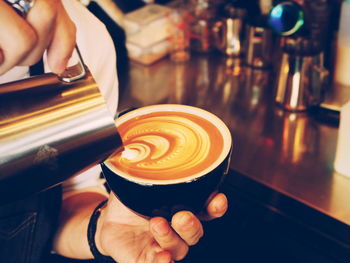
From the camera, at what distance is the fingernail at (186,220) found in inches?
28.2

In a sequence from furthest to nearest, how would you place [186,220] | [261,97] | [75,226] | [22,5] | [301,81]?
[261,97] → [301,81] → [75,226] → [186,220] → [22,5]

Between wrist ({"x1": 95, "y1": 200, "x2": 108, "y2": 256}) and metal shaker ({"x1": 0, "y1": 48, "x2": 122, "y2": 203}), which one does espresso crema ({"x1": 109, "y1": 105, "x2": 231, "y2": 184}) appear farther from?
wrist ({"x1": 95, "y1": 200, "x2": 108, "y2": 256})

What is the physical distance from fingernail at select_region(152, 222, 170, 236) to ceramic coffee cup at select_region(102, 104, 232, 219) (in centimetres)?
2

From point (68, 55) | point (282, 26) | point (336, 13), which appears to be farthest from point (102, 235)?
point (336, 13)

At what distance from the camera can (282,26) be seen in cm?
124

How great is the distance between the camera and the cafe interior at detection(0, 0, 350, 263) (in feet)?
3.55

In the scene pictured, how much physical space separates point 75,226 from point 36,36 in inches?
27.6

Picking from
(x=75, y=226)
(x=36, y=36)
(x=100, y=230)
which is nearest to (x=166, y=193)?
(x=36, y=36)

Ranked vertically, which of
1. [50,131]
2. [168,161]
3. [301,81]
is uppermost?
[50,131]

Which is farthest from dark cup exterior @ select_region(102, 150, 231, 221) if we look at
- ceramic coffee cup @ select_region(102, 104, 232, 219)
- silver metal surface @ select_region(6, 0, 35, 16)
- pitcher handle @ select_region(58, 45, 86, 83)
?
silver metal surface @ select_region(6, 0, 35, 16)

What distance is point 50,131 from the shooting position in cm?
61

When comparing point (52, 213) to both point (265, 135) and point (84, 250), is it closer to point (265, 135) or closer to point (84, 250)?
point (84, 250)

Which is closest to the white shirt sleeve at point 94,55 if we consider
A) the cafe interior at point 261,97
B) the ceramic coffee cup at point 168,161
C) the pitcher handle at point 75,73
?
the cafe interior at point 261,97

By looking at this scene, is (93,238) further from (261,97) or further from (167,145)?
(261,97)
